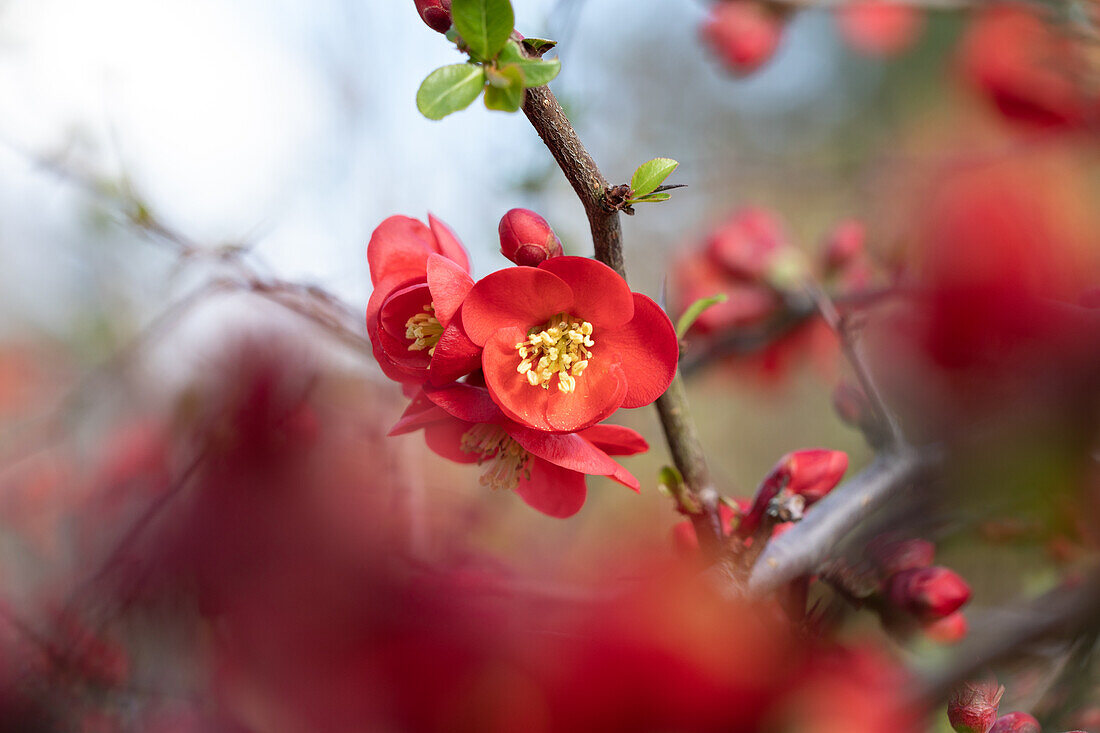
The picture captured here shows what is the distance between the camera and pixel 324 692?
173mm

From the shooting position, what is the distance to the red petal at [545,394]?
7.3 inches

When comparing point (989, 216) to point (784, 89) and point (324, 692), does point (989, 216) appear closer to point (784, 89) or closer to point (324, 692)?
point (324, 692)

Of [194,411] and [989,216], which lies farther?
[989,216]

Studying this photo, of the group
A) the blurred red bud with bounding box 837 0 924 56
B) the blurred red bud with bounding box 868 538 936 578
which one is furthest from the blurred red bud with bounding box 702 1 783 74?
the blurred red bud with bounding box 868 538 936 578

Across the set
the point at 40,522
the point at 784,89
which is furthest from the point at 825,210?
the point at 40,522

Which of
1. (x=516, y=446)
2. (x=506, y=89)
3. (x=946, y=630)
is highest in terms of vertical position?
(x=506, y=89)

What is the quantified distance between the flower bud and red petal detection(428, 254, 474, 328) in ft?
0.05

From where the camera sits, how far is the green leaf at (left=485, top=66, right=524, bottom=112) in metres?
0.15

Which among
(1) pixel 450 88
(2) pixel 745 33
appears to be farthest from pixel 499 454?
(2) pixel 745 33

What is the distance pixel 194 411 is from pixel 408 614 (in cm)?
23

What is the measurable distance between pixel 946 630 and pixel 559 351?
8.3 inches

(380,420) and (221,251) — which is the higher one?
(221,251)

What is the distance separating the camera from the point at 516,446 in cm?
23

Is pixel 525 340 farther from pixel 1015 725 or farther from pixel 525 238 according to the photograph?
pixel 1015 725
